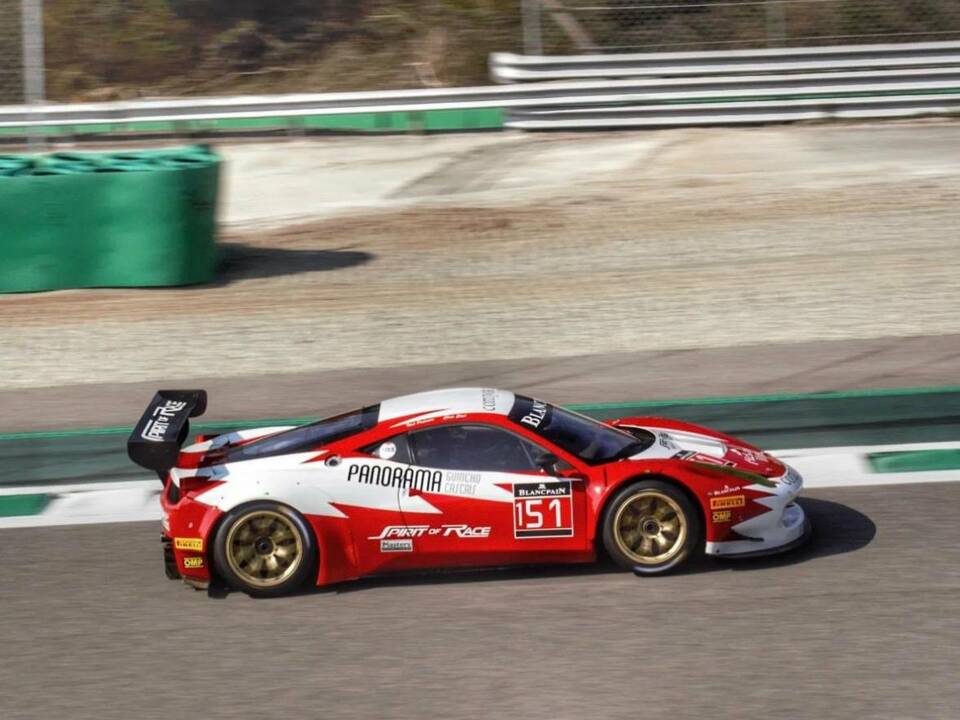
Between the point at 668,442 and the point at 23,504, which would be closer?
the point at 668,442

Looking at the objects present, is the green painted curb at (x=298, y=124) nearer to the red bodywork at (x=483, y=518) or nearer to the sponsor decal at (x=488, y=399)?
the sponsor decal at (x=488, y=399)

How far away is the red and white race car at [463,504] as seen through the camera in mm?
6633

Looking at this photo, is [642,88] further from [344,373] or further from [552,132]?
[344,373]

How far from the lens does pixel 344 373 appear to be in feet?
37.1

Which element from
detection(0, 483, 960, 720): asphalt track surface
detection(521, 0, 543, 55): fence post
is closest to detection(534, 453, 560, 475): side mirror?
detection(0, 483, 960, 720): asphalt track surface

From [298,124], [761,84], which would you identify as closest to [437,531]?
Result: [761,84]

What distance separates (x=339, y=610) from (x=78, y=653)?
126cm

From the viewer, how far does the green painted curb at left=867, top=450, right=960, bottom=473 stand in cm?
843

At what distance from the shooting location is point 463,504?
6.66m

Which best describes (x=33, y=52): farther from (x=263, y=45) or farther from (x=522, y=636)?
(x=522, y=636)

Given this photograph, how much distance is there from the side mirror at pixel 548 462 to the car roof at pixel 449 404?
322mm

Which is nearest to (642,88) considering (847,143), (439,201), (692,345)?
(847,143)

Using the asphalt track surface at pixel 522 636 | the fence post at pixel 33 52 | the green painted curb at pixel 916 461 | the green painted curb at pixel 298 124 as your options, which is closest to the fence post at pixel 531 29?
the green painted curb at pixel 298 124

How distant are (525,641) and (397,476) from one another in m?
1.15
